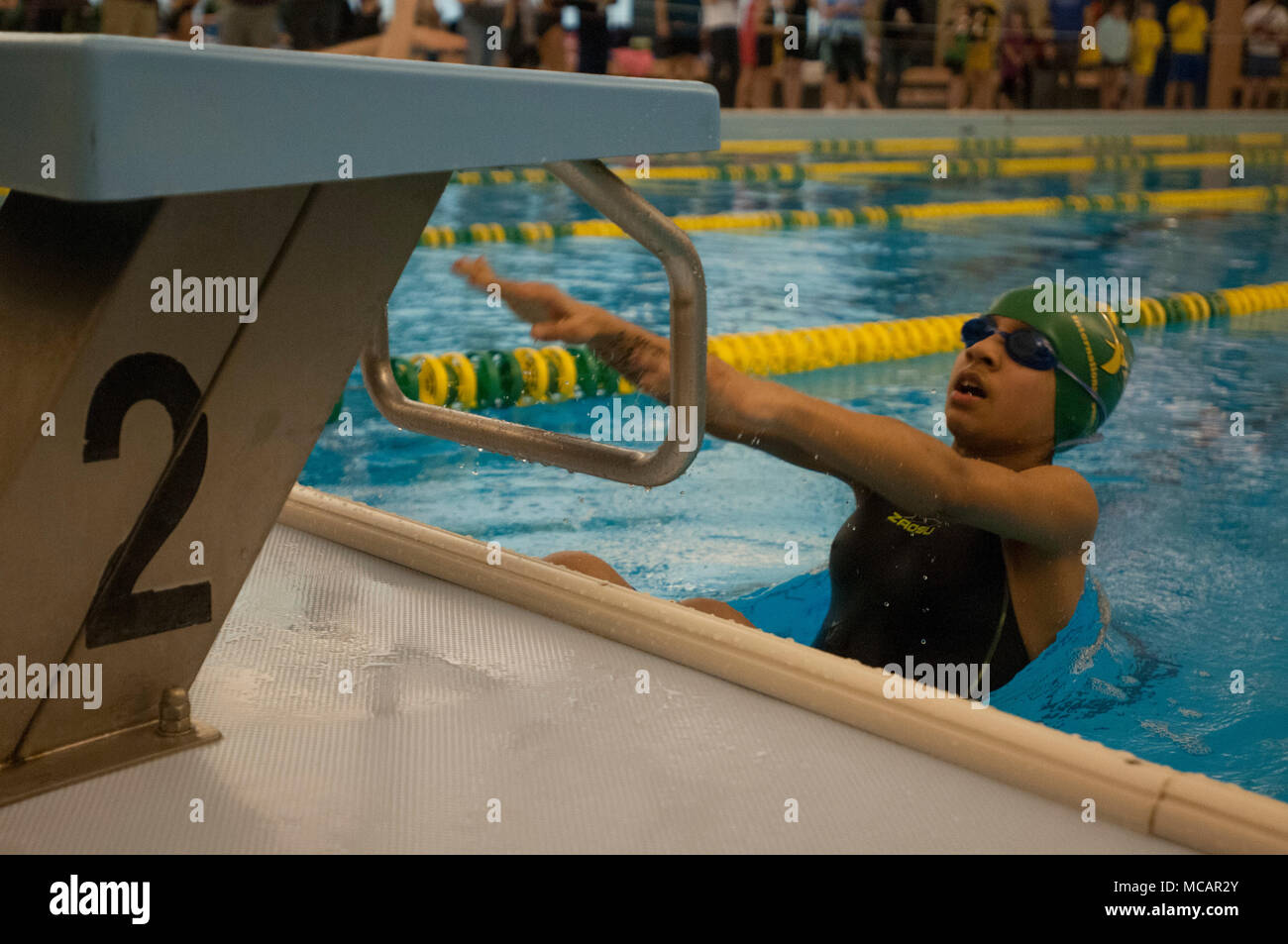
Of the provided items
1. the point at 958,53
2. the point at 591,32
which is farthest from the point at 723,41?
the point at 958,53

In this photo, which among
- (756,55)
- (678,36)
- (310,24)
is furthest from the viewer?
(756,55)

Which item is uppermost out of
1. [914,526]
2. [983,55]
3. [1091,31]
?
[1091,31]

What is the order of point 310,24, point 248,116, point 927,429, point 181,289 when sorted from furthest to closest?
point 310,24 < point 927,429 < point 181,289 < point 248,116

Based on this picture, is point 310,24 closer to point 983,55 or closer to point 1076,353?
point 983,55

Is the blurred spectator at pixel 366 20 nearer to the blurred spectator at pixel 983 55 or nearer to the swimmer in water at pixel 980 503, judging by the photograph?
the blurred spectator at pixel 983 55

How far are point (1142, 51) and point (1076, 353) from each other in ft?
52.0

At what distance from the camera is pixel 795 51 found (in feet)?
44.0

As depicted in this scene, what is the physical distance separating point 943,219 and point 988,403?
7433 millimetres

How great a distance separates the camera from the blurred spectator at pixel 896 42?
14062mm

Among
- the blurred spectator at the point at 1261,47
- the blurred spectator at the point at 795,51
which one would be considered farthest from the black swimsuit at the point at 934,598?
the blurred spectator at the point at 1261,47

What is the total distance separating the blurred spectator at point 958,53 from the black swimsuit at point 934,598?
523 inches

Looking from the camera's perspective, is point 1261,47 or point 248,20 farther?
point 1261,47
